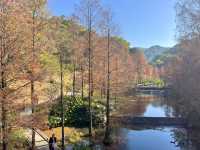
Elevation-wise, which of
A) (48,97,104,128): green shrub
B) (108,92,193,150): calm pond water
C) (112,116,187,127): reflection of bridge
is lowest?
(108,92,193,150): calm pond water

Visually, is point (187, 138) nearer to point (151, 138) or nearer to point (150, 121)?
point (151, 138)

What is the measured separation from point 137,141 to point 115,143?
3027mm

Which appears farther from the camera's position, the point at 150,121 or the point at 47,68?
the point at 150,121

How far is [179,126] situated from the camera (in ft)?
129

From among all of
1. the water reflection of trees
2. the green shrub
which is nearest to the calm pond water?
the water reflection of trees

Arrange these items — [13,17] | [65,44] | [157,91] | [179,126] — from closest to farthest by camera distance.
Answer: [13,17] < [65,44] < [179,126] < [157,91]

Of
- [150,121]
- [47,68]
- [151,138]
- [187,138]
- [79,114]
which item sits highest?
[47,68]

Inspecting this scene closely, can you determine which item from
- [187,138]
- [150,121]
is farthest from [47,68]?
[150,121]

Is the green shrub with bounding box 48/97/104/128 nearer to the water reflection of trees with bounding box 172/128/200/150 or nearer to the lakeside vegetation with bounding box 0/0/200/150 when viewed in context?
the lakeside vegetation with bounding box 0/0/200/150

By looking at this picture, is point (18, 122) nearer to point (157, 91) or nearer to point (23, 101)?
point (23, 101)

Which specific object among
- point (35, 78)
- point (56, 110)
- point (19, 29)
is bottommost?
point (56, 110)

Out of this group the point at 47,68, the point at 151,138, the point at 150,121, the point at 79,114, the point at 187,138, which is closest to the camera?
the point at 47,68

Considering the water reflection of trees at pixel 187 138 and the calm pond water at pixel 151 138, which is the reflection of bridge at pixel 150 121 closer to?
the calm pond water at pixel 151 138

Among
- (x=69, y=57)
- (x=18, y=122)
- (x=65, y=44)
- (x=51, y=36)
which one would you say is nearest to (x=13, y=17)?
(x=18, y=122)
